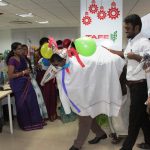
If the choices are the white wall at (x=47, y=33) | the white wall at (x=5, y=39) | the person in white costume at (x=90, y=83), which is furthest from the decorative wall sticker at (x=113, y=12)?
the white wall at (x=5, y=39)

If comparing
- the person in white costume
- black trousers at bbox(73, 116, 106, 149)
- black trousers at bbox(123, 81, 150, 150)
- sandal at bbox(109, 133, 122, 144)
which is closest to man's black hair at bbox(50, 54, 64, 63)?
the person in white costume

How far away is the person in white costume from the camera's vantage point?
8.77 feet

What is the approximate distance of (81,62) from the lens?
266cm

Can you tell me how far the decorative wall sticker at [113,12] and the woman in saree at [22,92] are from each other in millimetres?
1352

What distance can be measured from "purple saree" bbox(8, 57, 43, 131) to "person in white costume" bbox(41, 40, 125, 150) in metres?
1.08

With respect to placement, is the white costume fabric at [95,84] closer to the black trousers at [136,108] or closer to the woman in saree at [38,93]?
the black trousers at [136,108]

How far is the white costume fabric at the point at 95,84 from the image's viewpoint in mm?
2668

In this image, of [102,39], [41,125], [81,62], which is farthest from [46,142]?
[102,39]

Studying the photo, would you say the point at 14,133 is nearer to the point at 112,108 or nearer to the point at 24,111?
the point at 24,111

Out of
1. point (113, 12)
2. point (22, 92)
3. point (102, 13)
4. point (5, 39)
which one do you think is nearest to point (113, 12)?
point (113, 12)

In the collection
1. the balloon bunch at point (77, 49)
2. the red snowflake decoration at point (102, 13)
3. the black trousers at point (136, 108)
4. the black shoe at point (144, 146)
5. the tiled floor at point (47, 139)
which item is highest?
the red snowflake decoration at point (102, 13)

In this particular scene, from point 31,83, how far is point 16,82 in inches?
10.0

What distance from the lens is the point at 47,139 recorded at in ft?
11.4

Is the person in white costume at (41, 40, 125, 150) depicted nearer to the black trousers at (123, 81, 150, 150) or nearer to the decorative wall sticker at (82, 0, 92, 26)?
the black trousers at (123, 81, 150, 150)
